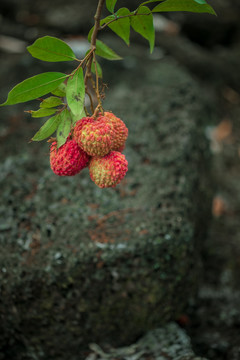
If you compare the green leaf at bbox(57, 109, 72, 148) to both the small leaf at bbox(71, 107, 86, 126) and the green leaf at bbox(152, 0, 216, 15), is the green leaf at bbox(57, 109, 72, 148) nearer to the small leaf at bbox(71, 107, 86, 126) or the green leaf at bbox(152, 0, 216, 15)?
the small leaf at bbox(71, 107, 86, 126)

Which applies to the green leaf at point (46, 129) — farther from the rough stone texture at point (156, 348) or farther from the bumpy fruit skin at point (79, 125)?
the rough stone texture at point (156, 348)

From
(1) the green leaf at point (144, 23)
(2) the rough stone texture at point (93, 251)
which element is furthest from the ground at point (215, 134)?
(1) the green leaf at point (144, 23)

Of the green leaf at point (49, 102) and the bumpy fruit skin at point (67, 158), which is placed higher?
the green leaf at point (49, 102)

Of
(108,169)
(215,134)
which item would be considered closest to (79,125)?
(108,169)

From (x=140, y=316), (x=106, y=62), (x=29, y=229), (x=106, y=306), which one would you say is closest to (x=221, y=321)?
(x=140, y=316)

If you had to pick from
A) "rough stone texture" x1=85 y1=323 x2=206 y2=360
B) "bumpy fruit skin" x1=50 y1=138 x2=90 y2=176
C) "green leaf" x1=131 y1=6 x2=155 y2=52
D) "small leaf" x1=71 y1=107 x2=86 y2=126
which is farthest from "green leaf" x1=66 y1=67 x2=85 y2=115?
"rough stone texture" x1=85 y1=323 x2=206 y2=360
